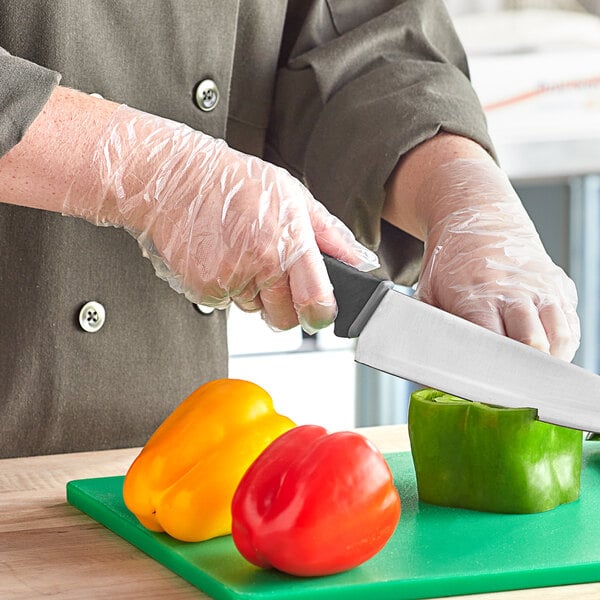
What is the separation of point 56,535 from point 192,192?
12.1 inches

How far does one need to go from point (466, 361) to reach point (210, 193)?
26 centimetres

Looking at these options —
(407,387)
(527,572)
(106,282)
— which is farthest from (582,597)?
(407,387)

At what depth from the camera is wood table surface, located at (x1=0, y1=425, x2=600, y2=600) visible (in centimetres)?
83

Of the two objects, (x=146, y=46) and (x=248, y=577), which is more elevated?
(x=146, y=46)

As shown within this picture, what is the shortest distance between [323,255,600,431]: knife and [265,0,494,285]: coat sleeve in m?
0.35

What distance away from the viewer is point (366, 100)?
1343 millimetres

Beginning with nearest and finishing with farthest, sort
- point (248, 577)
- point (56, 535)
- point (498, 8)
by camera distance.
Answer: point (248, 577) → point (56, 535) → point (498, 8)

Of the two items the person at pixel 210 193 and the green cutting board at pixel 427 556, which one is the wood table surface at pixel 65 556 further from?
the person at pixel 210 193

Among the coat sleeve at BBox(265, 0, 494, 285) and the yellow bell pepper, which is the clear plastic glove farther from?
the yellow bell pepper

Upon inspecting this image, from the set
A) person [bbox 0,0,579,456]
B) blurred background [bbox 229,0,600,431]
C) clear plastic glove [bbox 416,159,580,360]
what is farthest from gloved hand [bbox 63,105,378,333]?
blurred background [bbox 229,0,600,431]

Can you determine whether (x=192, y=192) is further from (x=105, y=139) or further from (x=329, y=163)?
(x=329, y=163)

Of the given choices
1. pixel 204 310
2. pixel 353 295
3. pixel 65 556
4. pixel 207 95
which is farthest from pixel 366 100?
pixel 65 556

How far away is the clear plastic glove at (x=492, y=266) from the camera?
1.03m

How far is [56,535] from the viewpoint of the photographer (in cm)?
96
